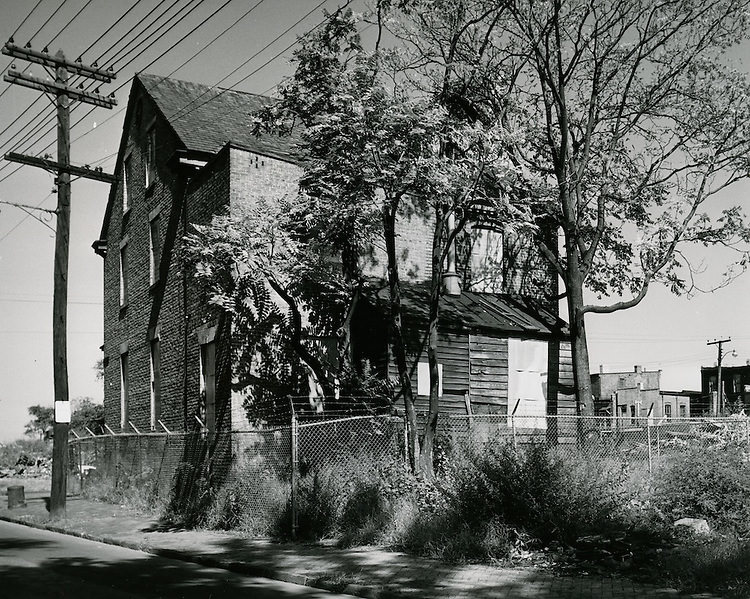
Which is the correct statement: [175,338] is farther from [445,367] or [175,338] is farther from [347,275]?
[445,367]

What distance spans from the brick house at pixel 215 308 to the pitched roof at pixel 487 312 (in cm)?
5

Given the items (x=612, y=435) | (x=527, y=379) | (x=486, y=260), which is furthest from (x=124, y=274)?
(x=612, y=435)

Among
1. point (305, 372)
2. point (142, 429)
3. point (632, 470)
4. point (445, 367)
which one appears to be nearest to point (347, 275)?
point (305, 372)

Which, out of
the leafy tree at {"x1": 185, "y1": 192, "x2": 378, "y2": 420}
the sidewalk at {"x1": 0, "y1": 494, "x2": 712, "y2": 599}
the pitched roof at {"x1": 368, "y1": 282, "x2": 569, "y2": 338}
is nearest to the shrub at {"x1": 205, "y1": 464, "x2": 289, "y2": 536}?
the sidewalk at {"x1": 0, "y1": 494, "x2": 712, "y2": 599}

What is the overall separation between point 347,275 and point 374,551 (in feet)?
25.3

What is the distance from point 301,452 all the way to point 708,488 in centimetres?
740

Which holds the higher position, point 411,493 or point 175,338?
point 175,338

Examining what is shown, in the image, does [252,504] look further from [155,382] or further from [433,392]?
[155,382]

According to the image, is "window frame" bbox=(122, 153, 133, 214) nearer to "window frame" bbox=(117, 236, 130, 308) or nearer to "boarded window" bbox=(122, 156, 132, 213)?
"boarded window" bbox=(122, 156, 132, 213)

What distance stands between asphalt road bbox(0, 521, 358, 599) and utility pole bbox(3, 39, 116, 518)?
5288 mm

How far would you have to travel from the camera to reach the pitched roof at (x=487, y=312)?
19.4 metres

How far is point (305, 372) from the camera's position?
706 inches

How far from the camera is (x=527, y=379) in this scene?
20.6m

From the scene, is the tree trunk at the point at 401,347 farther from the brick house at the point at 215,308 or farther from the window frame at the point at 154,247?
the window frame at the point at 154,247
